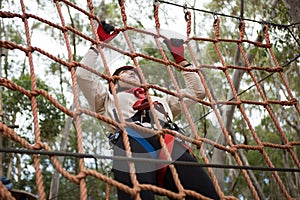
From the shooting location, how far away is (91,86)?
110 centimetres

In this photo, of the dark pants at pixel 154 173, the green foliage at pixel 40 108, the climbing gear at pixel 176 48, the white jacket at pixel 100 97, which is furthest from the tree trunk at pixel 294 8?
the green foliage at pixel 40 108

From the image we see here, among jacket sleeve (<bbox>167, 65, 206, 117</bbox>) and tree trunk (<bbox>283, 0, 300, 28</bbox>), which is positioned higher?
tree trunk (<bbox>283, 0, 300, 28</bbox>)

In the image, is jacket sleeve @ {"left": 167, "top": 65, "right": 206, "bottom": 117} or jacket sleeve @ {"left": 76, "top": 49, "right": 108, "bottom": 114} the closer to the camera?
jacket sleeve @ {"left": 76, "top": 49, "right": 108, "bottom": 114}

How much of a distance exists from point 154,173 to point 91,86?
0.33m

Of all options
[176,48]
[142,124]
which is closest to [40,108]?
[176,48]

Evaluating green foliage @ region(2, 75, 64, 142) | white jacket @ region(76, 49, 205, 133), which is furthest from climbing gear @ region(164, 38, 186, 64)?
green foliage @ region(2, 75, 64, 142)

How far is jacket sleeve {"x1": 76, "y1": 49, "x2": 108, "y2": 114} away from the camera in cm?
109

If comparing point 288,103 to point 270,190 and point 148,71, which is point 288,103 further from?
point 270,190

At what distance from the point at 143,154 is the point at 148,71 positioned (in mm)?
1169

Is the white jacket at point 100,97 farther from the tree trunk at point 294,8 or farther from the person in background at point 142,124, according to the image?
the tree trunk at point 294,8

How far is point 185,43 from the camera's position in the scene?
4.64 feet

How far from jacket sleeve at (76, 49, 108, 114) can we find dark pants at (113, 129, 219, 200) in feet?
0.62

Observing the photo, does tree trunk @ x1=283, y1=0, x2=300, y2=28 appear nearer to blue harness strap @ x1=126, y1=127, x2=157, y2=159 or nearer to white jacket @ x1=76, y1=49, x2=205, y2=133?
white jacket @ x1=76, y1=49, x2=205, y2=133

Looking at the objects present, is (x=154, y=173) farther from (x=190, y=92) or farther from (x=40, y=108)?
(x=40, y=108)
